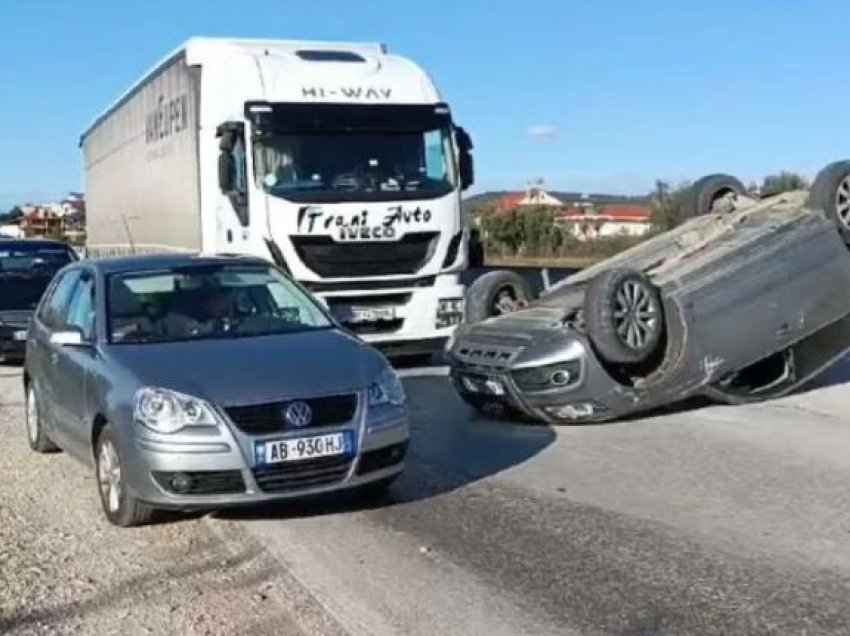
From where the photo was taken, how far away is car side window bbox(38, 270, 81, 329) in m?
9.20

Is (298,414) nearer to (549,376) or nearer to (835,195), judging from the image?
(549,376)

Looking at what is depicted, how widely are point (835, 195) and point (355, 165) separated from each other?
5188 mm

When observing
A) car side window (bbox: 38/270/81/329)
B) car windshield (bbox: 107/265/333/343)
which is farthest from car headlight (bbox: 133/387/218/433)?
car side window (bbox: 38/270/81/329)

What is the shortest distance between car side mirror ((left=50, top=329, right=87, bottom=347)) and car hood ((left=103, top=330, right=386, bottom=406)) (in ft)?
1.19

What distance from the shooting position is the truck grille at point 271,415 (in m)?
6.91

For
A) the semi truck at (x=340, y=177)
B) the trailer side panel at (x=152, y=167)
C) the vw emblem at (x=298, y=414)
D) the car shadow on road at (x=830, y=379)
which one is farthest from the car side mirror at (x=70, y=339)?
the trailer side panel at (x=152, y=167)

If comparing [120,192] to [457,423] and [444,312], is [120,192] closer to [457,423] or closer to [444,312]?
[444,312]

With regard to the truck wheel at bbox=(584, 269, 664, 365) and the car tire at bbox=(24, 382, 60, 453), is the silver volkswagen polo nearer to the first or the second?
the car tire at bbox=(24, 382, 60, 453)

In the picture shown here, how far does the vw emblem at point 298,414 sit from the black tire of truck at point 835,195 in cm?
625

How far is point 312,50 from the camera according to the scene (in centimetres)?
1533

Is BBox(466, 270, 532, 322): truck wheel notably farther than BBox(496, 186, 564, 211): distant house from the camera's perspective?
No

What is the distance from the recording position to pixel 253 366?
23.8ft

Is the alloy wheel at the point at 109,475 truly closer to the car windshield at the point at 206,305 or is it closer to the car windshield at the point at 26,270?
the car windshield at the point at 206,305

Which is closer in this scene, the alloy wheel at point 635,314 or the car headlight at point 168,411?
the car headlight at point 168,411
